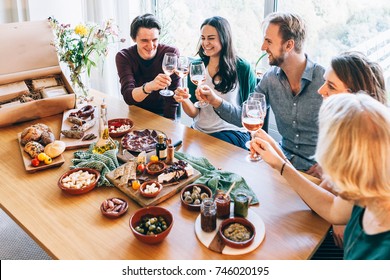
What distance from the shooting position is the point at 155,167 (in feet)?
5.36

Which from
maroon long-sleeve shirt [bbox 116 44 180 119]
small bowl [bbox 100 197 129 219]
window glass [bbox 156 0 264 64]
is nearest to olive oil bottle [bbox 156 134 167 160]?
small bowl [bbox 100 197 129 219]

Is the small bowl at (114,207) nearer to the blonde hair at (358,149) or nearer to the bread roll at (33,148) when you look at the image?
the bread roll at (33,148)

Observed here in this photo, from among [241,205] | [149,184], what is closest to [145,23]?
[149,184]

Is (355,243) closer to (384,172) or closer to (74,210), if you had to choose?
(384,172)

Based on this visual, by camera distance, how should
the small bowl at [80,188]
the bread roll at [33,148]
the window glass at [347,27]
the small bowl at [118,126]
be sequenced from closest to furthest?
the small bowl at [80,188], the bread roll at [33,148], the small bowl at [118,126], the window glass at [347,27]

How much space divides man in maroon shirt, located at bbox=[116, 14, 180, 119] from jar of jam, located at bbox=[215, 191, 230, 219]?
1145mm

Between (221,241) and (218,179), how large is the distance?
335mm

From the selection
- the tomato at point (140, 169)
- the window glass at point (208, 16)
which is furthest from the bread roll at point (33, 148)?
the window glass at point (208, 16)

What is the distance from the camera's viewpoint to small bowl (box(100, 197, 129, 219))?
1398 mm

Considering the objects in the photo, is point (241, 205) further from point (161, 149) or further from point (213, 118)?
point (213, 118)

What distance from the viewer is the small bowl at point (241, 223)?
124 cm

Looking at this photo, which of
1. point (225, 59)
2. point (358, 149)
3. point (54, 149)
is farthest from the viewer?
point (225, 59)

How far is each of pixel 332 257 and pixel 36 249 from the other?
1647 millimetres

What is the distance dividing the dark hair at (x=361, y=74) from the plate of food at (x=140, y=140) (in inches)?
34.1
